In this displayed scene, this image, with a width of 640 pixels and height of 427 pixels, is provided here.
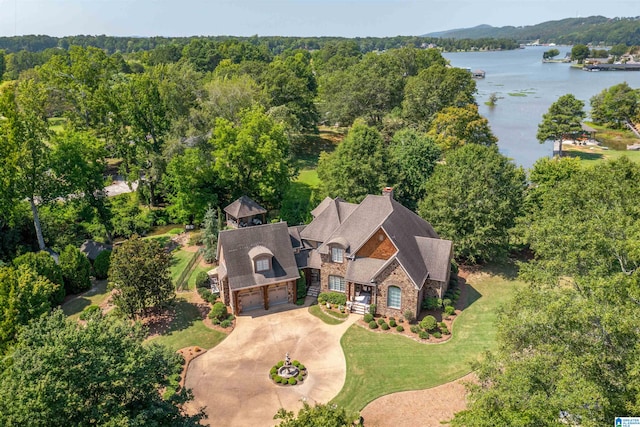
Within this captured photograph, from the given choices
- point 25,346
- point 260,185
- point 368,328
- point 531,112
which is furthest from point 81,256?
point 531,112

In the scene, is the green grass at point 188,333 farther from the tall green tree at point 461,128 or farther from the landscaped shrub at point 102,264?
the tall green tree at point 461,128

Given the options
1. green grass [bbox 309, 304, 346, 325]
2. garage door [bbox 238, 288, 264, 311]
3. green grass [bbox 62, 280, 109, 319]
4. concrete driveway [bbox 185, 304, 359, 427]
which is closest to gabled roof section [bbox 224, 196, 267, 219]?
garage door [bbox 238, 288, 264, 311]

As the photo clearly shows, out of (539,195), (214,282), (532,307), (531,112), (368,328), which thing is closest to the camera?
(532,307)

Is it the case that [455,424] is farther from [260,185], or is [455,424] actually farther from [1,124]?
[1,124]

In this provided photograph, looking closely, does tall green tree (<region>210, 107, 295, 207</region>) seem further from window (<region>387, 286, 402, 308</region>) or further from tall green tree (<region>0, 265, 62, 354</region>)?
tall green tree (<region>0, 265, 62, 354</region>)

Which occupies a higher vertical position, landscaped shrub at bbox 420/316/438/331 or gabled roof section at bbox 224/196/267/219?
gabled roof section at bbox 224/196/267/219

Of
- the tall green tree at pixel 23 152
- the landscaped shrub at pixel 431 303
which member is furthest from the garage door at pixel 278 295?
the tall green tree at pixel 23 152

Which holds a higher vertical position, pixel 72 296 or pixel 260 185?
pixel 260 185
